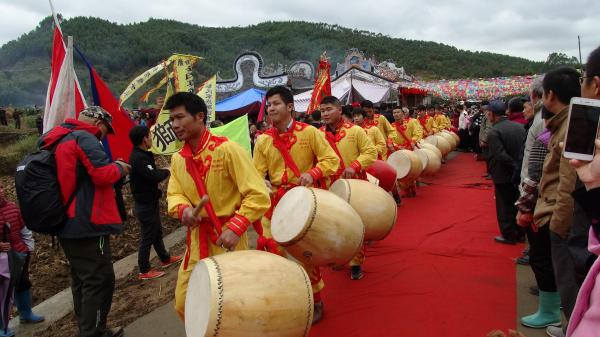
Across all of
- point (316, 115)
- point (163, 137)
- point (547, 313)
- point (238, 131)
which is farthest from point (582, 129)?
point (316, 115)

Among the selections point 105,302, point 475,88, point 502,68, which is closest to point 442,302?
point 105,302

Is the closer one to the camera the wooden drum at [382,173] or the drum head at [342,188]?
the drum head at [342,188]

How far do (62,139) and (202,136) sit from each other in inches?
46.0

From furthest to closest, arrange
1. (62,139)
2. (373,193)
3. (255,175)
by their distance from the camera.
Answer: (373,193), (62,139), (255,175)

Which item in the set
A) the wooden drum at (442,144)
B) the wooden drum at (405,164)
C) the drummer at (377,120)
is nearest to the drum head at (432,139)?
the wooden drum at (442,144)

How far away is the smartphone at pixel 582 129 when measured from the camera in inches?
58.3

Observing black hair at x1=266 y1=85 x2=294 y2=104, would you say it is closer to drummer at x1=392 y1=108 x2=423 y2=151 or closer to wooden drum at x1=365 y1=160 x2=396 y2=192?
wooden drum at x1=365 y1=160 x2=396 y2=192

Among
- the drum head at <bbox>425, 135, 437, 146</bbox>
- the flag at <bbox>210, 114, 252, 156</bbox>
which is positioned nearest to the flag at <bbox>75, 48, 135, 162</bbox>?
the flag at <bbox>210, 114, 252, 156</bbox>

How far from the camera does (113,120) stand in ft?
14.5

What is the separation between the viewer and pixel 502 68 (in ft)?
182

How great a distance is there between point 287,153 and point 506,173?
2947 mm

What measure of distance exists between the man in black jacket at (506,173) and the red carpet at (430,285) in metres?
0.23

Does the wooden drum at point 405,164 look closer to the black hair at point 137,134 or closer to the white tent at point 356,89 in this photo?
the black hair at point 137,134

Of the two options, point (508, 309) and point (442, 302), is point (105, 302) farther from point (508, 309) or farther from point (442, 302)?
point (508, 309)
